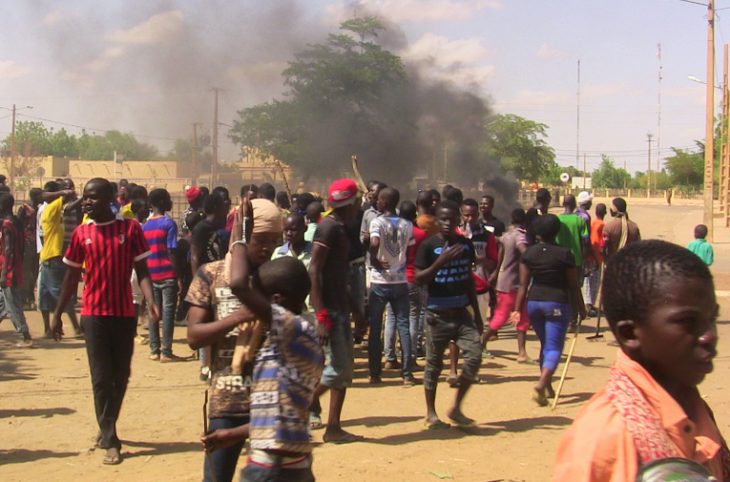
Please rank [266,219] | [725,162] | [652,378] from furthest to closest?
[725,162] < [266,219] < [652,378]

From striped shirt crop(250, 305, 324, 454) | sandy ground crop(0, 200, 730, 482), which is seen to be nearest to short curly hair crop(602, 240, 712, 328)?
striped shirt crop(250, 305, 324, 454)

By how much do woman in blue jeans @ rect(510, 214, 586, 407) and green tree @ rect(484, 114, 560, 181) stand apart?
39.9 metres

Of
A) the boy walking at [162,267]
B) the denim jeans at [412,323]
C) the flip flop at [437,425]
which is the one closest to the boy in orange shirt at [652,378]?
the flip flop at [437,425]

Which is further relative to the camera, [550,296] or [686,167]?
[686,167]

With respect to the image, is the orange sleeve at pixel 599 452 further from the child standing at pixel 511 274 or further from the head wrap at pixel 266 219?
the child standing at pixel 511 274

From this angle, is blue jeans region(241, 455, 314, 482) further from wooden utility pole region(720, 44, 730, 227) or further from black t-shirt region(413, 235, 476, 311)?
wooden utility pole region(720, 44, 730, 227)

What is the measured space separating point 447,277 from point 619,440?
16.8ft

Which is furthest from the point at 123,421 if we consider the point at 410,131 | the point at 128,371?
the point at 410,131

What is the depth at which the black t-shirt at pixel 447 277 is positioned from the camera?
6785 millimetres

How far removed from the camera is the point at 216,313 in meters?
3.85

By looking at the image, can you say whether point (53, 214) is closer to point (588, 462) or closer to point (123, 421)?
point (123, 421)

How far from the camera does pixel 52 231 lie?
10359 millimetres

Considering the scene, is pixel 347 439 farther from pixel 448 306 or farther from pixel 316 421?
pixel 448 306

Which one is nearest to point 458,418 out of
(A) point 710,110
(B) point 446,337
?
(B) point 446,337
